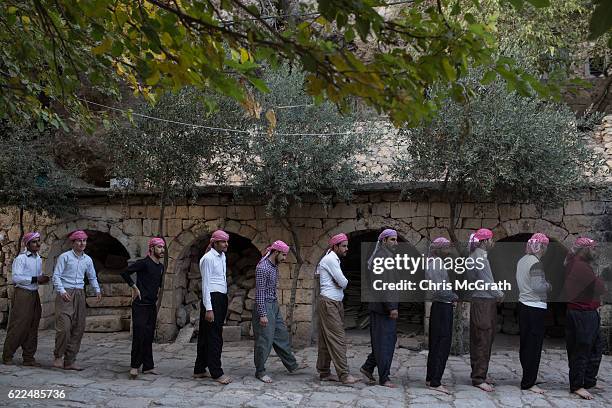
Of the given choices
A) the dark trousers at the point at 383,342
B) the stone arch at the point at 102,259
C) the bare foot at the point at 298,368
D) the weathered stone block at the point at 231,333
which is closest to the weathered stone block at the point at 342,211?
the weathered stone block at the point at 231,333

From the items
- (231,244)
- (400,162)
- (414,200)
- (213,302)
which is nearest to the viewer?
(213,302)

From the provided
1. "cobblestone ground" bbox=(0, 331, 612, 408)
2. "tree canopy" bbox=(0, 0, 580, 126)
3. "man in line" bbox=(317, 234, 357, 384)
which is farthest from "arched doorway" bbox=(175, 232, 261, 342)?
"tree canopy" bbox=(0, 0, 580, 126)

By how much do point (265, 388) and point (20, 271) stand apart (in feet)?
10.7

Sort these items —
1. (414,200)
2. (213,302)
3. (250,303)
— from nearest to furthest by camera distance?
(213,302) → (414,200) → (250,303)

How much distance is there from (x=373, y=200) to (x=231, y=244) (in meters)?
3.24

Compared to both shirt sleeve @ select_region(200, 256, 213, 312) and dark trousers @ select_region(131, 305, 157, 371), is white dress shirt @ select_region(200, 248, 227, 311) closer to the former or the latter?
shirt sleeve @ select_region(200, 256, 213, 312)

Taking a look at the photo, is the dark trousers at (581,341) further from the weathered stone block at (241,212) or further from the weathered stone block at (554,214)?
the weathered stone block at (241,212)

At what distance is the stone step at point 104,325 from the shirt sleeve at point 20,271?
3.77m

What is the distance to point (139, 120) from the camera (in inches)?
368

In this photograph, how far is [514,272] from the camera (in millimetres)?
10672

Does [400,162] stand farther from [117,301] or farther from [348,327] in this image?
[117,301]

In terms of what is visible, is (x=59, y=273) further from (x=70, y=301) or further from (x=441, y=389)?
(x=441, y=389)

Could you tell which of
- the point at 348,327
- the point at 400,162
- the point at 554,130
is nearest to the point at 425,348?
the point at 348,327

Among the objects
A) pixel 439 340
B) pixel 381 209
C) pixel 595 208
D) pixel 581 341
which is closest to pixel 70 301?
pixel 439 340
